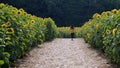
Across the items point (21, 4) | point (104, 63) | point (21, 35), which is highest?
point (21, 4)

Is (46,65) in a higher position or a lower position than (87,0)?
lower

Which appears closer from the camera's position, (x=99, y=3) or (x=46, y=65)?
(x=46, y=65)

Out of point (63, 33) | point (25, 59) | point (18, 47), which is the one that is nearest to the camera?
point (18, 47)

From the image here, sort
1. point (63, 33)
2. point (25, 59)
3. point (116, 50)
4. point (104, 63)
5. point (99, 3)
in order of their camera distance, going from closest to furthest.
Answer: point (116, 50) < point (104, 63) < point (25, 59) < point (63, 33) < point (99, 3)

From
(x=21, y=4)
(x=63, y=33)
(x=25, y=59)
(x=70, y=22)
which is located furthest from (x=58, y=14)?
(x=25, y=59)

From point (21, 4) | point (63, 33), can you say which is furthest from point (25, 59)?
point (21, 4)

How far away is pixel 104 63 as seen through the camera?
9.70 meters

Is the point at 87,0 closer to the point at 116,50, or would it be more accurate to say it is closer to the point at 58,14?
the point at 58,14

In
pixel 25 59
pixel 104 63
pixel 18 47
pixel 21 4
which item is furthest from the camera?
pixel 21 4

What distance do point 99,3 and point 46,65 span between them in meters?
57.7

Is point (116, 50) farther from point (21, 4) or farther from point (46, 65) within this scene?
point (21, 4)

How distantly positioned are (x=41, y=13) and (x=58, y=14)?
310 cm

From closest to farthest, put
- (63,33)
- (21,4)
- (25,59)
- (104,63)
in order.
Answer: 1. (104,63)
2. (25,59)
3. (63,33)
4. (21,4)

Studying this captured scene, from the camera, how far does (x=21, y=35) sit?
979cm
